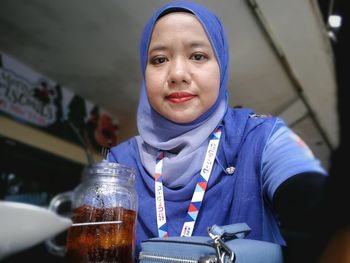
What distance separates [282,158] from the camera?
1.58 ft

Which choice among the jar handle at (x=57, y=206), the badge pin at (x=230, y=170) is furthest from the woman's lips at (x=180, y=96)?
the jar handle at (x=57, y=206)

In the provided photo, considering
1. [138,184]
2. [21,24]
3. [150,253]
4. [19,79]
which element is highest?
[21,24]

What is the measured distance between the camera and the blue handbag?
34 cm

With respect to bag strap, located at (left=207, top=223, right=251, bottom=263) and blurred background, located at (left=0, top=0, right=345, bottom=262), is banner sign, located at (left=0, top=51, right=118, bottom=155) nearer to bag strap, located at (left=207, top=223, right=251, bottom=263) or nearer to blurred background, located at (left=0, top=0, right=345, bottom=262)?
blurred background, located at (left=0, top=0, right=345, bottom=262)

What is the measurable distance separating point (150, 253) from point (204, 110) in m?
0.33

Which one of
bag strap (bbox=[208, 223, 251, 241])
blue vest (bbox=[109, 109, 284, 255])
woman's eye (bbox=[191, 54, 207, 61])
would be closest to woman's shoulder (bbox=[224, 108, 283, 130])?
blue vest (bbox=[109, 109, 284, 255])

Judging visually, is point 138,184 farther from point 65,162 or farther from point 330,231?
point 65,162

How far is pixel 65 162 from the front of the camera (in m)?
2.34

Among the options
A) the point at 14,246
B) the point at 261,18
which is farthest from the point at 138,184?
the point at 261,18

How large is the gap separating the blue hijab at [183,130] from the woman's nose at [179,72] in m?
0.09

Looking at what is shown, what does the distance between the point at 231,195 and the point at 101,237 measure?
0.25 meters

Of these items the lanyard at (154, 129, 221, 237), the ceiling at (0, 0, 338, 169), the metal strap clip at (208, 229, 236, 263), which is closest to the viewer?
the metal strap clip at (208, 229, 236, 263)

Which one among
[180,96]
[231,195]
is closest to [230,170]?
[231,195]

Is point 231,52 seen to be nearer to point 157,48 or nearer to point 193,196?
point 157,48
